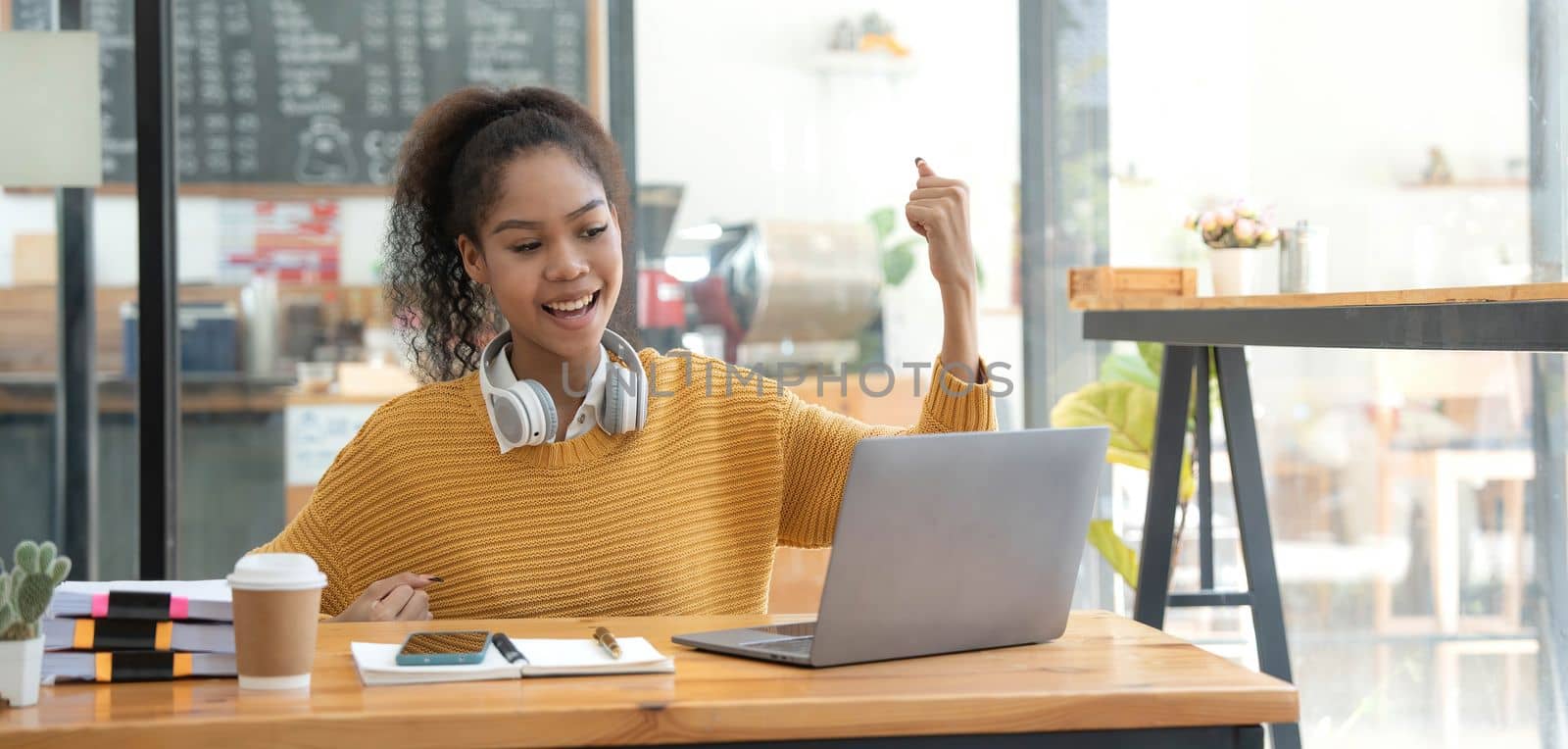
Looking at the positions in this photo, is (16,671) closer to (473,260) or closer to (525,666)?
(525,666)

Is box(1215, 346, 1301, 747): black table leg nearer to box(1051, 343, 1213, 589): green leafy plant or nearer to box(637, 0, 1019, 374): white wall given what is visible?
box(1051, 343, 1213, 589): green leafy plant

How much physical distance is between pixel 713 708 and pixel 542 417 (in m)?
0.71

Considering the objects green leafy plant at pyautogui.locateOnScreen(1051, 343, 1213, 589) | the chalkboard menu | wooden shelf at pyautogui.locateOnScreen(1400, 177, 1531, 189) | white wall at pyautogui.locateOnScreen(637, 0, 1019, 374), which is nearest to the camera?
wooden shelf at pyautogui.locateOnScreen(1400, 177, 1531, 189)

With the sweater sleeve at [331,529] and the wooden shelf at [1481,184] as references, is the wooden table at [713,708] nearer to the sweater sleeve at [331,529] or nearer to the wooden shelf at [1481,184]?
the sweater sleeve at [331,529]

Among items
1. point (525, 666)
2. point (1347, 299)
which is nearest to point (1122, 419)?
point (1347, 299)

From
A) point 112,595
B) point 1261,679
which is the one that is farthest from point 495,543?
point 1261,679

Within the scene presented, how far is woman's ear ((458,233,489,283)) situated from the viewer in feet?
6.47

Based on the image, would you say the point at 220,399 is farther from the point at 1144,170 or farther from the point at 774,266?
the point at 1144,170

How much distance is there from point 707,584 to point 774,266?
196cm

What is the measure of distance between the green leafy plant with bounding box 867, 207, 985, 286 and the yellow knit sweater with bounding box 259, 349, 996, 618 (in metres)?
1.83

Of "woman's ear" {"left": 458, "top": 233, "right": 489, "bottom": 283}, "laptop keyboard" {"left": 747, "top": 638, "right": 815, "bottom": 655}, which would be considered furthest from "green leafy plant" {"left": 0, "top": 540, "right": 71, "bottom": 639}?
Answer: "woman's ear" {"left": 458, "top": 233, "right": 489, "bottom": 283}

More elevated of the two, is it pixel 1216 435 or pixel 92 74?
pixel 92 74

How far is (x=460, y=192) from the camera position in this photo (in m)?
1.96

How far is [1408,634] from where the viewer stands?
9.96ft
